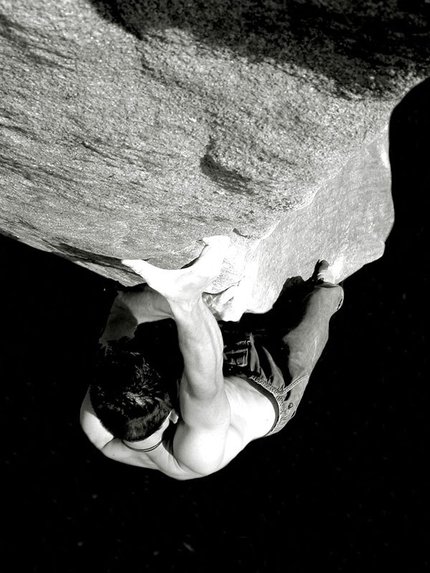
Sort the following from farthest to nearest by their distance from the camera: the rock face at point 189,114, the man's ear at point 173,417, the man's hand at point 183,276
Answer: the man's ear at point 173,417 < the man's hand at point 183,276 < the rock face at point 189,114

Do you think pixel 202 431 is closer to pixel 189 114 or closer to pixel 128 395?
pixel 128 395

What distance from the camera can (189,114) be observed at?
87cm

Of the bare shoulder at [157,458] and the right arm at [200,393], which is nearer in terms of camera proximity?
the right arm at [200,393]

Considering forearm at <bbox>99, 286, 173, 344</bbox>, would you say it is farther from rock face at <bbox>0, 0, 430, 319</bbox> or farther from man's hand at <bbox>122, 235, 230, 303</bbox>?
man's hand at <bbox>122, 235, 230, 303</bbox>

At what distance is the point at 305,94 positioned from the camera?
2.57ft

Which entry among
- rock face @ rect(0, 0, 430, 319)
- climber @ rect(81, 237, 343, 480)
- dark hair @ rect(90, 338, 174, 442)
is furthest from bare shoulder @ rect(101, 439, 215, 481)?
rock face @ rect(0, 0, 430, 319)

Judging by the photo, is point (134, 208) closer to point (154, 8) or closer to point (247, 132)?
point (247, 132)

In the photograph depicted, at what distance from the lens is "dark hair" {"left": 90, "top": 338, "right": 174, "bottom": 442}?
1.07 metres

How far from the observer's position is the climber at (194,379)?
943mm

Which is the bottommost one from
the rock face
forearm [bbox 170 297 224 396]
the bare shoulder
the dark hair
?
the bare shoulder

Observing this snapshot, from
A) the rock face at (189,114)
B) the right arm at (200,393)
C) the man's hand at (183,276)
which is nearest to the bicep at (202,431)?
the right arm at (200,393)

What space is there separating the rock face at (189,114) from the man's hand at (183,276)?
18cm

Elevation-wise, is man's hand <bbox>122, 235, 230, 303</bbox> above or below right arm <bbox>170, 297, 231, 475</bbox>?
above

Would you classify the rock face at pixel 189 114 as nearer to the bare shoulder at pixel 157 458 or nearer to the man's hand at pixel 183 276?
the man's hand at pixel 183 276
